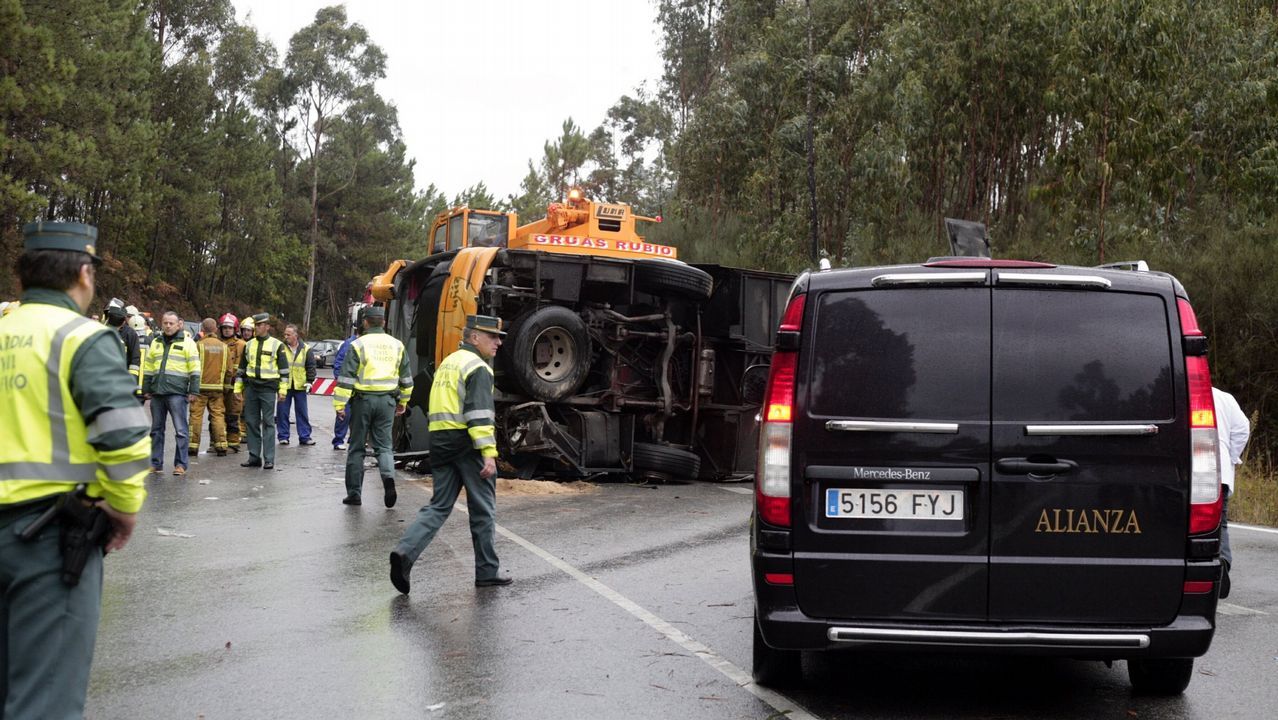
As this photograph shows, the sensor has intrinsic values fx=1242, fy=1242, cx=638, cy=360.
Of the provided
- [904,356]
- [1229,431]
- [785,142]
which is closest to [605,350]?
[1229,431]

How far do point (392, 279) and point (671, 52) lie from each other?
1446 inches

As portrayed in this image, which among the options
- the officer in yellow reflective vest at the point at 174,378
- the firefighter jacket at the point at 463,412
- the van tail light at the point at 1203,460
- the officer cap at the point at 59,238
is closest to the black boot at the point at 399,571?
the firefighter jacket at the point at 463,412

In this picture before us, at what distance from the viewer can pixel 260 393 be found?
15.8 metres

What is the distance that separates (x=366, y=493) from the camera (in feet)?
42.2

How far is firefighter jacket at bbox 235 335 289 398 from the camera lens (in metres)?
15.7

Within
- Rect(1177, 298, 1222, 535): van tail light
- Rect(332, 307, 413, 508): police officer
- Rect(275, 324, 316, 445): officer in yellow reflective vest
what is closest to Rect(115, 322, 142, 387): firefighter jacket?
Rect(275, 324, 316, 445): officer in yellow reflective vest

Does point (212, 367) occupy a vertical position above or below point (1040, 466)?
above

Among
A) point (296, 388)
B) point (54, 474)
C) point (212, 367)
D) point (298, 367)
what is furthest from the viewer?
point (296, 388)

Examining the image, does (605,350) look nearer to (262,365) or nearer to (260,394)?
(262,365)

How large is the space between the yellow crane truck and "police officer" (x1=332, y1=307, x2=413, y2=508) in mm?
1679

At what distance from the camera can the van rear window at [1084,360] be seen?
15.9ft

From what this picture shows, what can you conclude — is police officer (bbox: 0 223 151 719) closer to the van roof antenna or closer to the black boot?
the black boot

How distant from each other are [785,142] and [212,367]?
1986 cm

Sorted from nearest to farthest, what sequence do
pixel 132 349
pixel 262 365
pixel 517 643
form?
pixel 517 643
pixel 132 349
pixel 262 365
